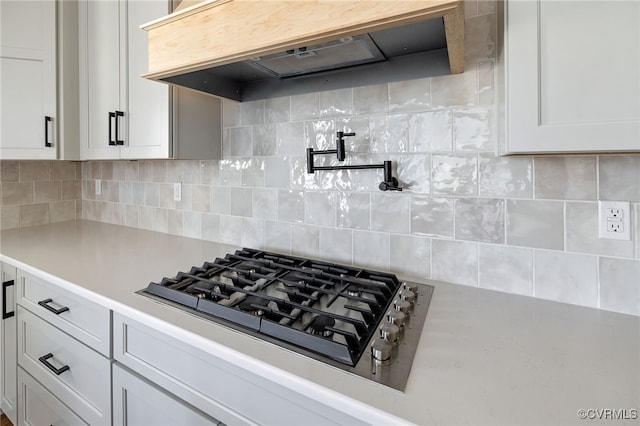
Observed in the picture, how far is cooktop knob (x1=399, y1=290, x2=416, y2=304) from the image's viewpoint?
0.96 metres

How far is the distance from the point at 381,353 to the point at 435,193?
67 centimetres

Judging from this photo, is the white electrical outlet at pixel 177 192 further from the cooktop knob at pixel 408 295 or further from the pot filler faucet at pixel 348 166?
the cooktop knob at pixel 408 295

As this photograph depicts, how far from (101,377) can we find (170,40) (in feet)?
3.82

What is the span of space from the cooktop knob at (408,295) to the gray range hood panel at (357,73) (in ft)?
2.44

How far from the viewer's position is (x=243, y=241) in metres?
1.67

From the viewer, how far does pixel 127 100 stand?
163 cm

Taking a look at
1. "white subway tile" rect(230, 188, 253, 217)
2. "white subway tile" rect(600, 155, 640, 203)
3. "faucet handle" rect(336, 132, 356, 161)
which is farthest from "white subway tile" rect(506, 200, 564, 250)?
"white subway tile" rect(230, 188, 253, 217)

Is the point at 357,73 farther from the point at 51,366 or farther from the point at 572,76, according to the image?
the point at 51,366

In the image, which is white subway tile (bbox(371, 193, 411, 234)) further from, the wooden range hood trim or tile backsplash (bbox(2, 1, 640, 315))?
the wooden range hood trim

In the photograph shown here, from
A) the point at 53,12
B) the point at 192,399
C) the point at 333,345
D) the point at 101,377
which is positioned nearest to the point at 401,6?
the point at 333,345

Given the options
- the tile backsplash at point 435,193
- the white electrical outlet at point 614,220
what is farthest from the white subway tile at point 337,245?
the white electrical outlet at point 614,220

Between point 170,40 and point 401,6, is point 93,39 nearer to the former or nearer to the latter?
point 170,40

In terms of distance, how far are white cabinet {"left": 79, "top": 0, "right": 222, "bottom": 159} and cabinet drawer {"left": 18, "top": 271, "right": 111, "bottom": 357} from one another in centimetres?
68

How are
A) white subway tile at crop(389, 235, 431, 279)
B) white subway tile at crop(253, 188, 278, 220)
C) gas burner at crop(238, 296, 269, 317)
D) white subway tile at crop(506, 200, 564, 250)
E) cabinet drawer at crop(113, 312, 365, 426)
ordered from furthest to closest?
white subway tile at crop(253, 188, 278, 220)
white subway tile at crop(389, 235, 431, 279)
white subway tile at crop(506, 200, 564, 250)
gas burner at crop(238, 296, 269, 317)
cabinet drawer at crop(113, 312, 365, 426)
